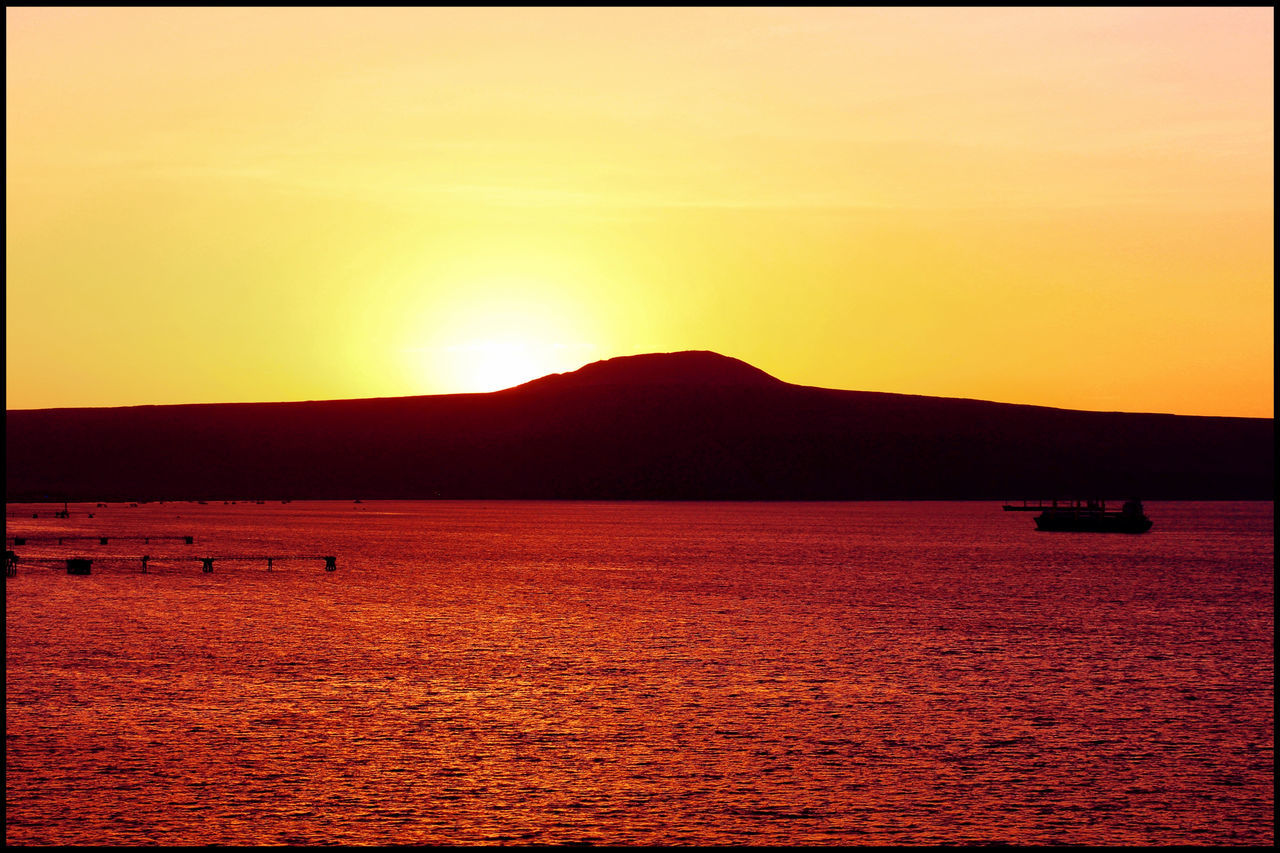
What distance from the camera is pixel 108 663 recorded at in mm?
50344

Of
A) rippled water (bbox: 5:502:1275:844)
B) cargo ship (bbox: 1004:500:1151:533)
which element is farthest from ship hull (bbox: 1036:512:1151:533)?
rippled water (bbox: 5:502:1275:844)

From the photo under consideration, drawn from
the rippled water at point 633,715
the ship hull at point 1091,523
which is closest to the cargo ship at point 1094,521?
the ship hull at point 1091,523

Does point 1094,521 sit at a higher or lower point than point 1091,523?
higher

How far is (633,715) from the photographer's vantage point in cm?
4106

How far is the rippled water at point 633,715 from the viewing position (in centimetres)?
2984

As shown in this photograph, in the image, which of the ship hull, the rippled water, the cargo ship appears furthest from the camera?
the cargo ship

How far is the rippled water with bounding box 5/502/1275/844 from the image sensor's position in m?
29.8

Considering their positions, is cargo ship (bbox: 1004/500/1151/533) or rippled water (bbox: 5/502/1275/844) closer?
rippled water (bbox: 5/502/1275/844)

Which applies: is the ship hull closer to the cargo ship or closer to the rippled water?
the cargo ship

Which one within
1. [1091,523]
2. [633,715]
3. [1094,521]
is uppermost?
[633,715]

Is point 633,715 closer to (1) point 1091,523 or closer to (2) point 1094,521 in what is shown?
(2) point 1094,521

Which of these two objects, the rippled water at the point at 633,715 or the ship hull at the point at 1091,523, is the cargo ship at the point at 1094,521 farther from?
the rippled water at the point at 633,715

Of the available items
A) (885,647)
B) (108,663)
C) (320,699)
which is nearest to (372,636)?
(108,663)

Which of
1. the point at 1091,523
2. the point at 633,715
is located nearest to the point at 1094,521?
the point at 1091,523
